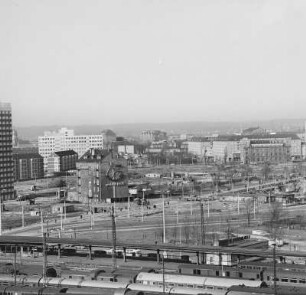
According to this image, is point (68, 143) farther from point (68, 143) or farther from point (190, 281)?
point (190, 281)

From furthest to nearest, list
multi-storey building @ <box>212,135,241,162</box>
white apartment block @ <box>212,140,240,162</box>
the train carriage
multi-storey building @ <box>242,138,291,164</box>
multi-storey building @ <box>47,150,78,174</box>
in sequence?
white apartment block @ <box>212,140,240,162</box> → multi-storey building @ <box>212,135,241,162</box> → multi-storey building @ <box>242,138,291,164</box> → multi-storey building @ <box>47,150,78,174</box> → the train carriage

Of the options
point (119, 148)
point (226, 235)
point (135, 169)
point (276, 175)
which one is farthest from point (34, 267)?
point (119, 148)

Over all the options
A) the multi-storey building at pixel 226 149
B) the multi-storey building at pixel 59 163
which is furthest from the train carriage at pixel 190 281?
the multi-storey building at pixel 226 149

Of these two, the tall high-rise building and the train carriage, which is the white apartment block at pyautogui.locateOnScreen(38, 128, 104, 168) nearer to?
the tall high-rise building

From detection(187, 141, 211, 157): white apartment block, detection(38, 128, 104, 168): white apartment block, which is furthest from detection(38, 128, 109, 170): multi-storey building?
detection(187, 141, 211, 157): white apartment block

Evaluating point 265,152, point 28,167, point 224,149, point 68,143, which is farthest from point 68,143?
point 28,167

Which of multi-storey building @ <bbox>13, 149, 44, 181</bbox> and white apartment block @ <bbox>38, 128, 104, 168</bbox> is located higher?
white apartment block @ <bbox>38, 128, 104, 168</bbox>

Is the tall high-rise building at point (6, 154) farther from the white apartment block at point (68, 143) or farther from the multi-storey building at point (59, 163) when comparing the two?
the white apartment block at point (68, 143)
